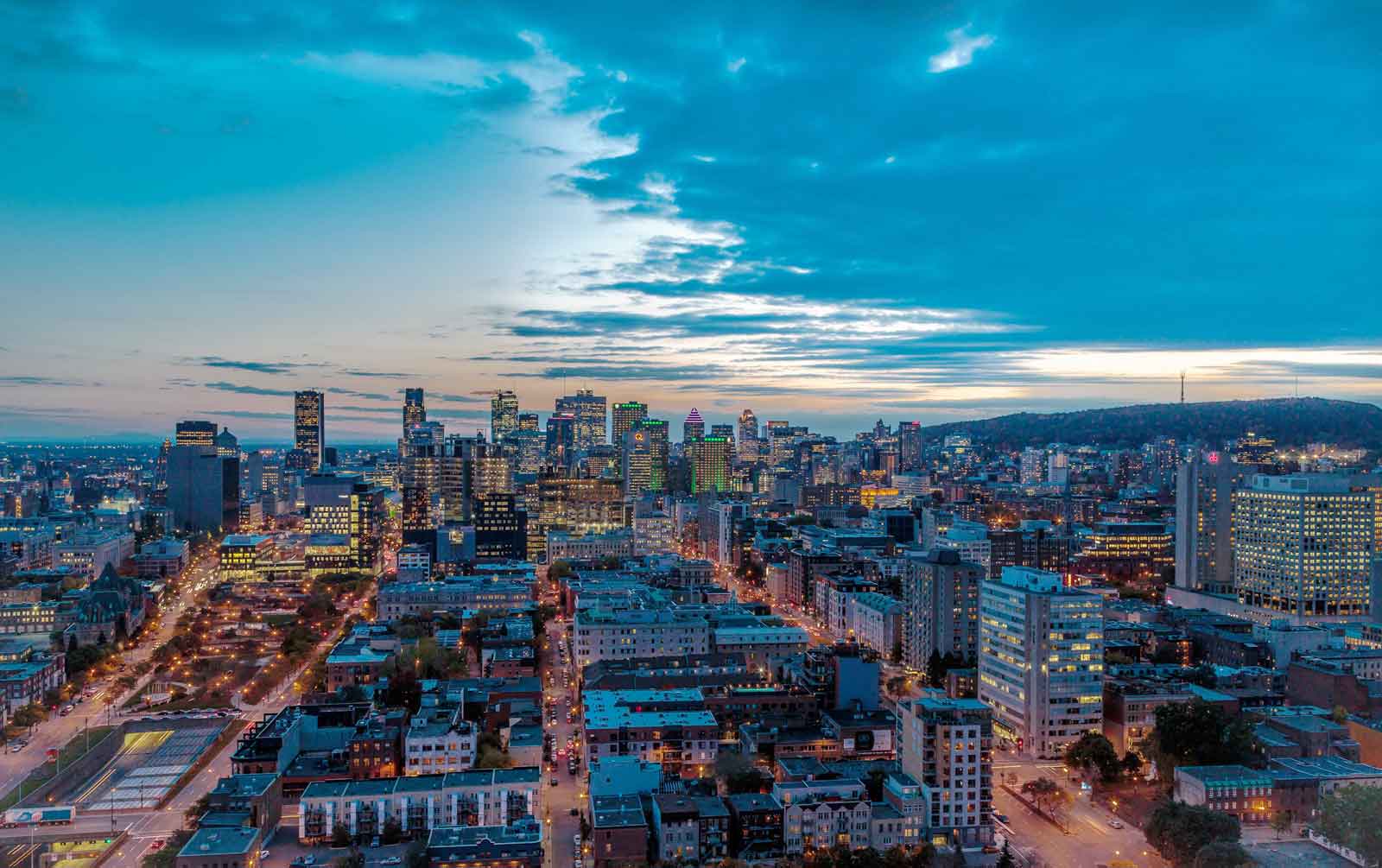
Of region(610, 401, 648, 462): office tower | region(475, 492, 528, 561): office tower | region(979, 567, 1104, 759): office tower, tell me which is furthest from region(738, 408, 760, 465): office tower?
region(979, 567, 1104, 759): office tower

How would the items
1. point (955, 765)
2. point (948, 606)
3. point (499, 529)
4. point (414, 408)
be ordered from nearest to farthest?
point (955, 765) → point (948, 606) → point (499, 529) → point (414, 408)

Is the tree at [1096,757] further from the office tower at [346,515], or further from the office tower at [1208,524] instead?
the office tower at [346,515]

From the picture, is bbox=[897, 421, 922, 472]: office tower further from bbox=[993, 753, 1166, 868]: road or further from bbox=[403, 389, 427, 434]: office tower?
bbox=[993, 753, 1166, 868]: road

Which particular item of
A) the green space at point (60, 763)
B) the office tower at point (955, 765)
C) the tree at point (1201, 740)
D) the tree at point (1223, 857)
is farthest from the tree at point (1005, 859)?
the green space at point (60, 763)

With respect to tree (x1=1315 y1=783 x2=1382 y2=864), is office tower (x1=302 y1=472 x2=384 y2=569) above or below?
above

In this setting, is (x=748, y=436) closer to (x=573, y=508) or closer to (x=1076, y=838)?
(x=573, y=508)

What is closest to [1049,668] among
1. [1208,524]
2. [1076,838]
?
[1076,838]

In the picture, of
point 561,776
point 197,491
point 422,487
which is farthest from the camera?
point 197,491
